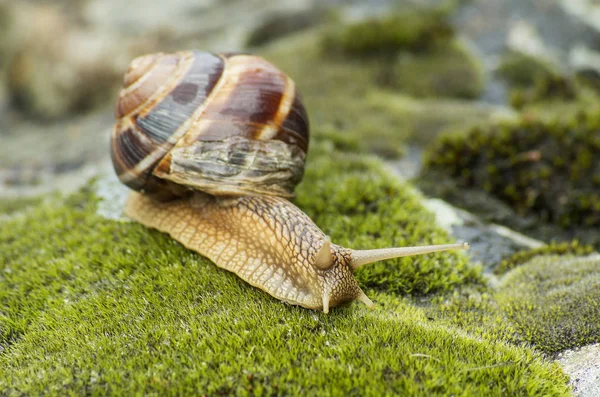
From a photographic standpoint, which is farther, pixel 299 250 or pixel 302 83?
pixel 302 83

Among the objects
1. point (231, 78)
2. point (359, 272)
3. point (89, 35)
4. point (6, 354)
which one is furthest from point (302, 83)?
point (89, 35)

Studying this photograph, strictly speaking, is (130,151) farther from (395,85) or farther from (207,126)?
(395,85)

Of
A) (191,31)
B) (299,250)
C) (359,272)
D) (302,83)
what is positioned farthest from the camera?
(191,31)

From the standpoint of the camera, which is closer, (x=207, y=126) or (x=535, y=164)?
(x=207, y=126)

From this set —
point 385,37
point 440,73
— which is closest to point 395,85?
point 440,73

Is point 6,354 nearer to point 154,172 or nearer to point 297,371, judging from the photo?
point 154,172

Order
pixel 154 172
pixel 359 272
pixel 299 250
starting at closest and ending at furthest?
pixel 299 250, pixel 359 272, pixel 154 172
